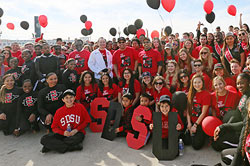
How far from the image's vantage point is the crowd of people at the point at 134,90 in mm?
3576

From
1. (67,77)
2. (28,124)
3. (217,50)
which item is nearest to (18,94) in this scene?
(28,124)

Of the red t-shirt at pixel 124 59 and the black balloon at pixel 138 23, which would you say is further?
the black balloon at pixel 138 23

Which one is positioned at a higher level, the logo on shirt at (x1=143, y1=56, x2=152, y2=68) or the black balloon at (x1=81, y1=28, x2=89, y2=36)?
the black balloon at (x1=81, y1=28, x2=89, y2=36)

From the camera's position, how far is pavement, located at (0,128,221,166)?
3.33 metres

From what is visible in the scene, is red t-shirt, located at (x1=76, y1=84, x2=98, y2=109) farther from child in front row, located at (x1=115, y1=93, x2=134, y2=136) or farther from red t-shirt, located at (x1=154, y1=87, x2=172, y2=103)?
red t-shirt, located at (x1=154, y1=87, x2=172, y2=103)

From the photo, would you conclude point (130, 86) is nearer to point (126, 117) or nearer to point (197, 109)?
point (126, 117)

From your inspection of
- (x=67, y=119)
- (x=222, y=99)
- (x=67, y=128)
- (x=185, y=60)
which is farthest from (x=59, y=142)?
(x=185, y=60)

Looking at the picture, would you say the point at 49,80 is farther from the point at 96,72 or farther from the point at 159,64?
the point at 159,64

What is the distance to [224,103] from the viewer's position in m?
3.58

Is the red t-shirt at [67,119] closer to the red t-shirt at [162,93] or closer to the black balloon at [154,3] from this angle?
the red t-shirt at [162,93]

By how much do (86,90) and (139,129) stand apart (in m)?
2.00

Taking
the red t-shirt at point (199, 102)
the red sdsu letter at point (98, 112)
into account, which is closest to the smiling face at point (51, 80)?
the red sdsu letter at point (98, 112)

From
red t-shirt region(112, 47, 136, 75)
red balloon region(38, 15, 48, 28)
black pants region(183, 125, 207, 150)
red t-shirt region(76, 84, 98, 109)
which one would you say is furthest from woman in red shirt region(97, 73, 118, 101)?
red balloon region(38, 15, 48, 28)

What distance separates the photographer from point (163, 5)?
755cm
